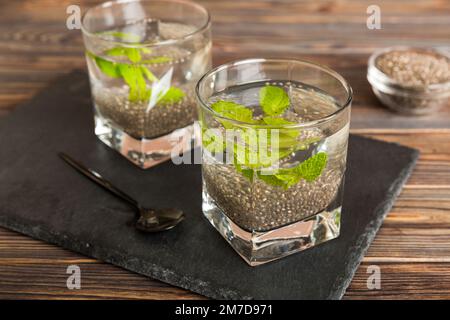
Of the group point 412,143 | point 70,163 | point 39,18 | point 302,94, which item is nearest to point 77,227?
point 70,163

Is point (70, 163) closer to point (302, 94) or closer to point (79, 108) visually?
point (79, 108)

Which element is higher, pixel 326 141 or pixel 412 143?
pixel 326 141

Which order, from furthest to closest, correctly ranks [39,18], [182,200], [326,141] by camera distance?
[39,18] < [182,200] < [326,141]

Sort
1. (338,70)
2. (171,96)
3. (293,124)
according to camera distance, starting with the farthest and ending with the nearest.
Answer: (338,70) → (171,96) → (293,124)

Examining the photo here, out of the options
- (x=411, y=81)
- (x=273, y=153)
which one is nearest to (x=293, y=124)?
(x=273, y=153)

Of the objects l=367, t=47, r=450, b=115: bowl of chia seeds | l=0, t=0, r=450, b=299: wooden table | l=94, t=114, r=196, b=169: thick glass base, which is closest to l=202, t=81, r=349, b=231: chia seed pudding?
→ l=0, t=0, r=450, b=299: wooden table

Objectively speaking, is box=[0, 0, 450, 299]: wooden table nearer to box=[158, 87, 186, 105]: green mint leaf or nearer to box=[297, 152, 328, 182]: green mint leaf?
box=[297, 152, 328, 182]: green mint leaf

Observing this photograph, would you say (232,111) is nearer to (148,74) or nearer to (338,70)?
(148,74)
